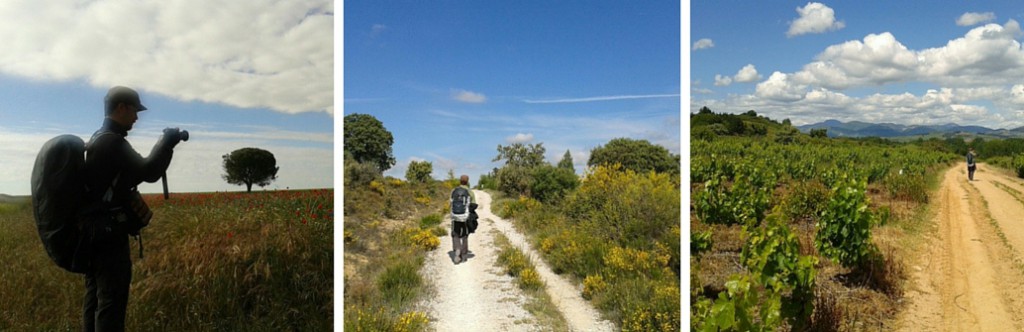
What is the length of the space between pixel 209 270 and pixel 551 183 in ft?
7.42

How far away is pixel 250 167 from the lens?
344 centimetres

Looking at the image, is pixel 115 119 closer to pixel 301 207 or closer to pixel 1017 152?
pixel 301 207

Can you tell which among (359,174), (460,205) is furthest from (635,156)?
(359,174)

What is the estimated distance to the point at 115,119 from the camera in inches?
97.1

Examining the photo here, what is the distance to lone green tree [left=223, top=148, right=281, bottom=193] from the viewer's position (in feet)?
10.9

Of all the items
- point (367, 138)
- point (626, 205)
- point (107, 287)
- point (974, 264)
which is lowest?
point (974, 264)


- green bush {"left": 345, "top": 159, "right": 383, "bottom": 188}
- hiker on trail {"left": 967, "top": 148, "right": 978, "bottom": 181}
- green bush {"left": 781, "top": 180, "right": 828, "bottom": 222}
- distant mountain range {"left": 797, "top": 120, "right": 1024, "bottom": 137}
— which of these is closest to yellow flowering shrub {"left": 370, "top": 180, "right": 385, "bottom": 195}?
green bush {"left": 345, "top": 159, "right": 383, "bottom": 188}

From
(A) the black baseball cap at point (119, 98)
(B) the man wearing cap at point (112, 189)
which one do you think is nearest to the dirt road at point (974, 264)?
(B) the man wearing cap at point (112, 189)

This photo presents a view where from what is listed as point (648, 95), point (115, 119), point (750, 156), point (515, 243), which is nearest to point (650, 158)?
point (648, 95)

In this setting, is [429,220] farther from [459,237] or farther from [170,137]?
[170,137]

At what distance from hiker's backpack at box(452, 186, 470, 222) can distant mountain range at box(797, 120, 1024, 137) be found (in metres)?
2.61

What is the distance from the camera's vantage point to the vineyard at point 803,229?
3084 millimetres

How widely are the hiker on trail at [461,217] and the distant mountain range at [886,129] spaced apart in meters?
2.60

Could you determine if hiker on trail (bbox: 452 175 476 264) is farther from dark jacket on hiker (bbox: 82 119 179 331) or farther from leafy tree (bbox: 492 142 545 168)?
dark jacket on hiker (bbox: 82 119 179 331)
